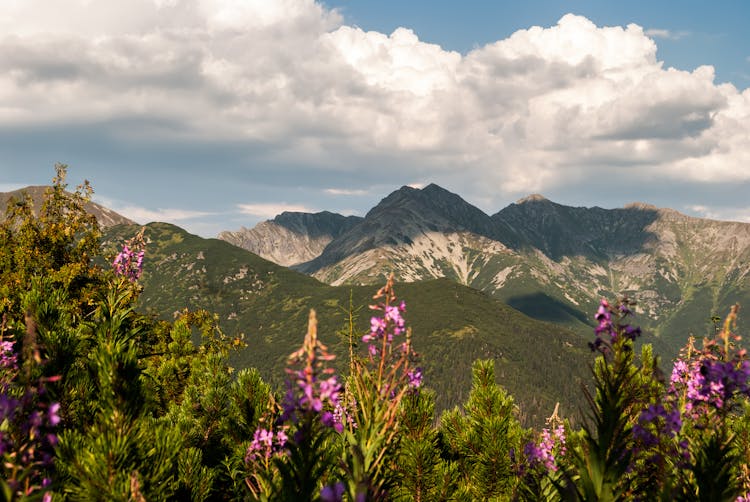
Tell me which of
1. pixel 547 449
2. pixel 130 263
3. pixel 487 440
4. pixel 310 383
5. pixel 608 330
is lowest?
pixel 487 440

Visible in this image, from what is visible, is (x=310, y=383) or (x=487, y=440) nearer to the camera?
(x=310, y=383)

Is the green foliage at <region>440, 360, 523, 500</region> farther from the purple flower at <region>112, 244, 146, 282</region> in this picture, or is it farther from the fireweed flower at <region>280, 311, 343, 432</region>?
the purple flower at <region>112, 244, 146, 282</region>

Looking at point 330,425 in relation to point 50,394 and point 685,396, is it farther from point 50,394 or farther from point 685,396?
point 685,396

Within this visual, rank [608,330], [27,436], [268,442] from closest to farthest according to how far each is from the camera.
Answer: [27,436]
[608,330]
[268,442]

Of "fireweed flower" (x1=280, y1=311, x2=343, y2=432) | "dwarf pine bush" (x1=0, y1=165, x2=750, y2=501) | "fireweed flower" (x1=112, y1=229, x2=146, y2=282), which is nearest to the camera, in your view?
"fireweed flower" (x1=280, y1=311, x2=343, y2=432)

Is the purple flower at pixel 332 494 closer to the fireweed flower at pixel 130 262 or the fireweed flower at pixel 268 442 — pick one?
the fireweed flower at pixel 268 442

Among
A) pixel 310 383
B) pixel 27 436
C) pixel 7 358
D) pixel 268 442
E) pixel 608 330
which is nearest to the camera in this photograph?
pixel 310 383

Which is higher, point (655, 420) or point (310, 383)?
point (310, 383)

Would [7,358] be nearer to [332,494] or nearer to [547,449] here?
[332,494]

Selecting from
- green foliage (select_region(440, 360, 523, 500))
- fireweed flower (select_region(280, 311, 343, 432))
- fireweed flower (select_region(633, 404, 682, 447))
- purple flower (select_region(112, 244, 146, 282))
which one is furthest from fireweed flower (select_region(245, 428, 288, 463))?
→ purple flower (select_region(112, 244, 146, 282))

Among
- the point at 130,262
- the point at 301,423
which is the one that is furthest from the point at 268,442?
the point at 130,262

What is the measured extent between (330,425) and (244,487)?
3.93 metres

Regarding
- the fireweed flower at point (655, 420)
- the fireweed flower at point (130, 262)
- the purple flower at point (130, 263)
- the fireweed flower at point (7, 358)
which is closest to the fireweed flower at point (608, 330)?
the fireweed flower at point (655, 420)

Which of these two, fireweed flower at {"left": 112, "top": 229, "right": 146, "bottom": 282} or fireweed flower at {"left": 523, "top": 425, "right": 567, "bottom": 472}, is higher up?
fireweed flower at {"left": 112, "top": 229, "right": 146, "bottom": 282}
